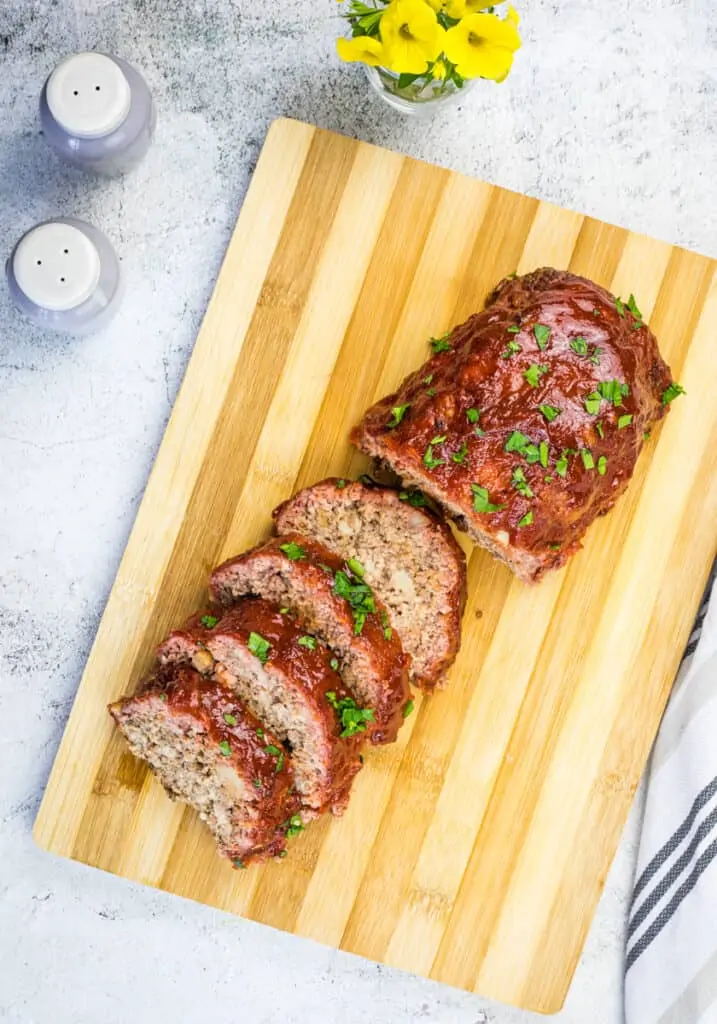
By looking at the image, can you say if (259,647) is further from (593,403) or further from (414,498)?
(593,403)

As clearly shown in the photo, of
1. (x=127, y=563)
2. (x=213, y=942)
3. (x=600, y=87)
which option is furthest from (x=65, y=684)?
(x=600, y=87)

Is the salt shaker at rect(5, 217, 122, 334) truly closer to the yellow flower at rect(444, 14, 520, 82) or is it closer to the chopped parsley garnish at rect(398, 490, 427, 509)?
the chopped parsley garnish at rect(398, 490, 427, 509)

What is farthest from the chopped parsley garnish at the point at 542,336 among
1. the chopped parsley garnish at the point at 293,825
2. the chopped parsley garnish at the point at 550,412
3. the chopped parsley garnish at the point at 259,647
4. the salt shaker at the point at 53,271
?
the chopped parsley garnish at the point at 293,825

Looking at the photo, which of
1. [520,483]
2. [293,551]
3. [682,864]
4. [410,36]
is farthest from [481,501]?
[682,864]

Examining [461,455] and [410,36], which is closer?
[410,36]

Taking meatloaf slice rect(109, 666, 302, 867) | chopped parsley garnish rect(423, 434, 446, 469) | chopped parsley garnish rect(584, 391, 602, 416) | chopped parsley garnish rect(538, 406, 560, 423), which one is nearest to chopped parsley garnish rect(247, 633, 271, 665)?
meatloaf slice rect(109, 666, 302, 867)
